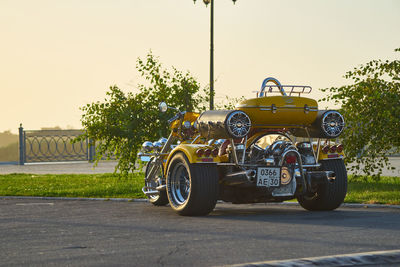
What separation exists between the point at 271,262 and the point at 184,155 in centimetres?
477

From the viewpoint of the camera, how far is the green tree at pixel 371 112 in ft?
49.2

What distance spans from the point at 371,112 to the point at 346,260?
9501 mm

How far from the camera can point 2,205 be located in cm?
1297

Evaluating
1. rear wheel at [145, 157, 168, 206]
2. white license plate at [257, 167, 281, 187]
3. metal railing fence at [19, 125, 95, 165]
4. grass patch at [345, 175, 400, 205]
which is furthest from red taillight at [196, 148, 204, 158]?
metal railing fence at [19, 125, 95, 165]

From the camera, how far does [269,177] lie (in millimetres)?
10281

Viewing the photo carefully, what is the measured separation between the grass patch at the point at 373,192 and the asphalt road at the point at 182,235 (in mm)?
1153

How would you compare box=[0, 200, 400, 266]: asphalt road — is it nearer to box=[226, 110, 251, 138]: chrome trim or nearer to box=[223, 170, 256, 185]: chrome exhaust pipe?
box=[223, 170, 256, 185]: chrome exhaust pipe

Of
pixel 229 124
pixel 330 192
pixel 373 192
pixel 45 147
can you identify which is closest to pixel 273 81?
pixel 229 124

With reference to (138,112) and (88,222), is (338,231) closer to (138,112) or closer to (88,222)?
(88,222)

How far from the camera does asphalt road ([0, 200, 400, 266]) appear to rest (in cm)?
664

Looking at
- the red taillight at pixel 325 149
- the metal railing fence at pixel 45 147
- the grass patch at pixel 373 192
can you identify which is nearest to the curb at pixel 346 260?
the red taillight at pixel 325 149

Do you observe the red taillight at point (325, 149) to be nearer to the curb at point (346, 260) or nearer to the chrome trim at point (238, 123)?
the chrome trim at point (238, 123)

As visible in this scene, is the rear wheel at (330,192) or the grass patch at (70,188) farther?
the grass patch at (70,188)

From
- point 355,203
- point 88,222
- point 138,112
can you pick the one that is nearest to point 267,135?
point 355,203
